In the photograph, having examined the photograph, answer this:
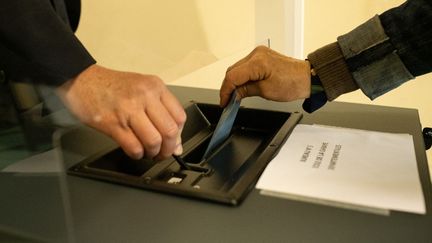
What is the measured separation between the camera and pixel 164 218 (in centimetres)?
51

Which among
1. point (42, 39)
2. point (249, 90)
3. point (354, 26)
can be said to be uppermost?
point (42, 39)

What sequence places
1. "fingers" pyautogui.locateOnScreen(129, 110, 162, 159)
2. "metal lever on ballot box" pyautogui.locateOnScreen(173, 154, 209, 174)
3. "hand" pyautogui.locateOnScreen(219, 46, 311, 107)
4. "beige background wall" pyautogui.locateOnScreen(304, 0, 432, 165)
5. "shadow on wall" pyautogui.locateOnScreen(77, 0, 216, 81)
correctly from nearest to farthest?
"fingers" pyautogui.locateOnScreen(129, 110, 162, 159) < "metal lever on ballot box" pyautogui.locateOnScreen(173, 154, 209, 174) < "hand" pyautogui.locateOnScreen(219, 46, 311, 107) < "shadow on wall" pyautogui.locateOnScreen(77, 0, 216, 81) < "beige background wall" pyautogui.locateOnScreen(304, 0, 432, 165)

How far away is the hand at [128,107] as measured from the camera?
58 cm

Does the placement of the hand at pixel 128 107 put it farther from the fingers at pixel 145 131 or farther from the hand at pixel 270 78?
the hand at pixel 270 78

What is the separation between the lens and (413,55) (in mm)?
727

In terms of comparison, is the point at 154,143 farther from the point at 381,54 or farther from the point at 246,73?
the point at 381,54

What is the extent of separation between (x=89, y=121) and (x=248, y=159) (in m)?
0.27

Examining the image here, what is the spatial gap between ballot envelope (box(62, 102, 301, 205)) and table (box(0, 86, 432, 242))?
0.02m

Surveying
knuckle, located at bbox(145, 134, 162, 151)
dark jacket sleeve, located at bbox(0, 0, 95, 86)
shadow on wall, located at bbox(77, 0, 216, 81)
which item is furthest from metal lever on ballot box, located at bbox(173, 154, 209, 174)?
shadow on wall, located at bbox(77, 0, 216, 81)

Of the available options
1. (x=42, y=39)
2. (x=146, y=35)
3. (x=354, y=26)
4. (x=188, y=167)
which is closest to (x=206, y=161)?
(x=188, y=167)

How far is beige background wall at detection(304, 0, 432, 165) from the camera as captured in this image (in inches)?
74.5

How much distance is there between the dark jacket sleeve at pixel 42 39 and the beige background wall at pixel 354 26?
1465 mm

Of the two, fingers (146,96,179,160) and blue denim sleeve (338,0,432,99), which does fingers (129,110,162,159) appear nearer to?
fingers (146,96,179,160)

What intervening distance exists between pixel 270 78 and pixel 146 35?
55 cm
